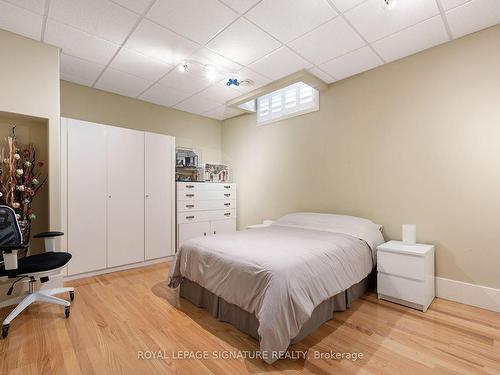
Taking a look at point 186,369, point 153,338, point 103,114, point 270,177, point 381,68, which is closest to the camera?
point 186,369

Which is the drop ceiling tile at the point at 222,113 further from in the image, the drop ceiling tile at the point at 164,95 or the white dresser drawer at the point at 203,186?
the white dresser drawer at the point at 203,186

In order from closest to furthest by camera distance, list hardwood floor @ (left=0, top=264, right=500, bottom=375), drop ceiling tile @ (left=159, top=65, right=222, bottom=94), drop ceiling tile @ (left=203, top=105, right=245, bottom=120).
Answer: hardwood floor @ (left=0, top=264, right=500, bottom=375)
drop ceiling tile @ (left=159, top=65, right=222, bottom=94)
drop ceiling tile @ (left=203, top=105, right=245, bottom=120)

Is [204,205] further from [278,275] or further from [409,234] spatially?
[409,234]

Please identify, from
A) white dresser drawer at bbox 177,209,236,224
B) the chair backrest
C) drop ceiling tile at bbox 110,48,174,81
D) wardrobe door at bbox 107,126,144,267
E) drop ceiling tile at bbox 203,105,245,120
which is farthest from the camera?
drop ceiling tile at bbox 203,105,245,120

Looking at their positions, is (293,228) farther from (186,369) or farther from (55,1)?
(55,1)

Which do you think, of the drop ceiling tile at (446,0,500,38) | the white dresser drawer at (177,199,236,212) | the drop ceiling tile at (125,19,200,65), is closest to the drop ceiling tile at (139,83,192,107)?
the drop ceiling tile at (125,19,200,65)

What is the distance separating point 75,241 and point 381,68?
422 centimetres

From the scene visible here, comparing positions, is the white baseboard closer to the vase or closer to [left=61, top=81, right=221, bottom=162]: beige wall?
[left=61, top=81, right=221, bottom=162]: beige wall

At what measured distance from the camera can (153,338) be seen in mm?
1854

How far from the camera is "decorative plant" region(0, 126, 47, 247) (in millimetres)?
2480

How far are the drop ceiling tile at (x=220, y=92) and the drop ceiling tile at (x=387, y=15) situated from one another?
5.85ft

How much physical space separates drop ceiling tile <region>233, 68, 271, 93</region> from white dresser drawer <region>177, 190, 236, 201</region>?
1742mm

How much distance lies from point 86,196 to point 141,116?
161cm

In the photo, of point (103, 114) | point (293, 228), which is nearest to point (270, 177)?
point (293, 228)
